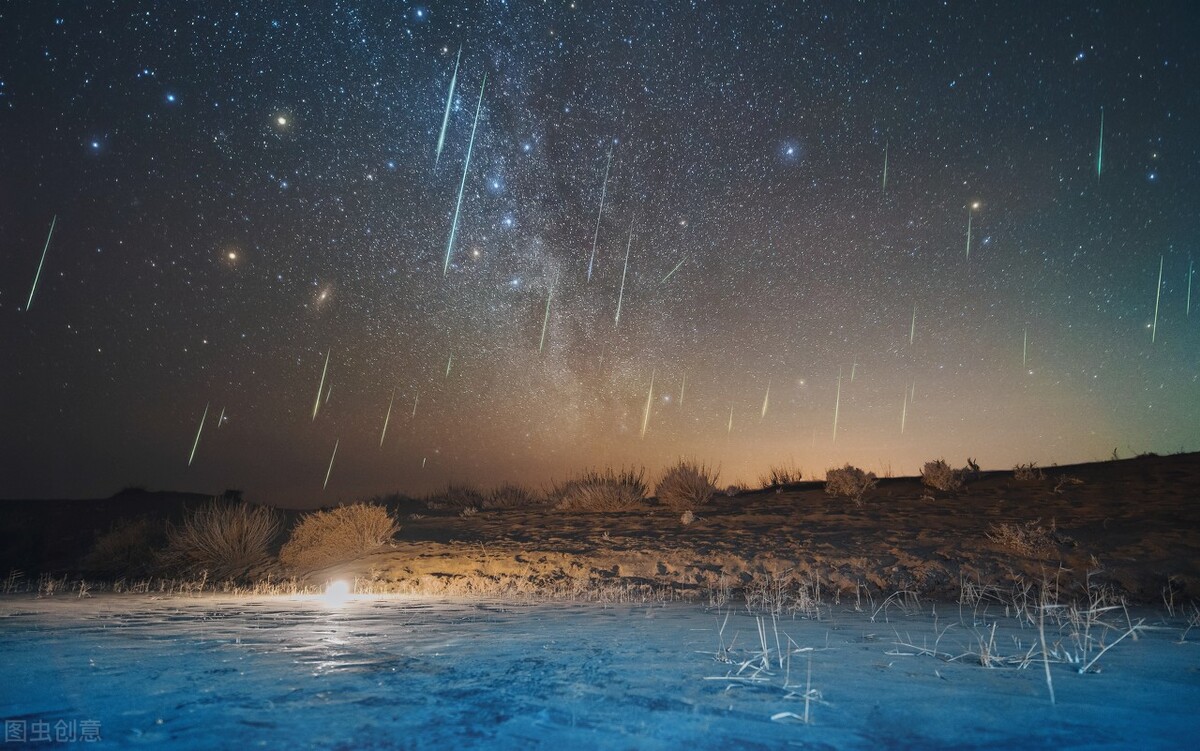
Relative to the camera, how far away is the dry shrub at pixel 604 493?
16672mm

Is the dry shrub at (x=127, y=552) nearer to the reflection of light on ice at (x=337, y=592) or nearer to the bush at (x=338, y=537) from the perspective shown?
the bush at (x=338, y=537)

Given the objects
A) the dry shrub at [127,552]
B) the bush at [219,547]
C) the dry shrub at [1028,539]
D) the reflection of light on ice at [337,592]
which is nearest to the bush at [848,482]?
the dry shrub at [1028,539]

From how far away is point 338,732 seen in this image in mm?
2473

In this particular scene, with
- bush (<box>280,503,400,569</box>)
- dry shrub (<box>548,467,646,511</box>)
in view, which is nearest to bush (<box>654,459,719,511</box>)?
dry shrub (<box>548,467,646,511</box>)

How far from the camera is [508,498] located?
21609 mm

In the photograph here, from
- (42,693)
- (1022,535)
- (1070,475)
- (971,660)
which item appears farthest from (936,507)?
(42,693)

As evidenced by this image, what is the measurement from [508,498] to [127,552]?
10241mm

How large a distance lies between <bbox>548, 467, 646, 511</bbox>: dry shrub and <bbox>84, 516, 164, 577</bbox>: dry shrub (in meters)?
9.51

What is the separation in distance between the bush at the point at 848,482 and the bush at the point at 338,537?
10153 mm

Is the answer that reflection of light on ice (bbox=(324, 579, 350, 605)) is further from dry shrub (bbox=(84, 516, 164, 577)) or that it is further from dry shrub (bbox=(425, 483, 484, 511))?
dry shrub (bbox=(425, 483, 484, 511))

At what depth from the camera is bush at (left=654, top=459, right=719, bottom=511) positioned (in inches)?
637

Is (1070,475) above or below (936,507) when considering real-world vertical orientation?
above

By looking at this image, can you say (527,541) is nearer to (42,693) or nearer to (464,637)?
(464,637)

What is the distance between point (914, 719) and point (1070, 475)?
15203mm
